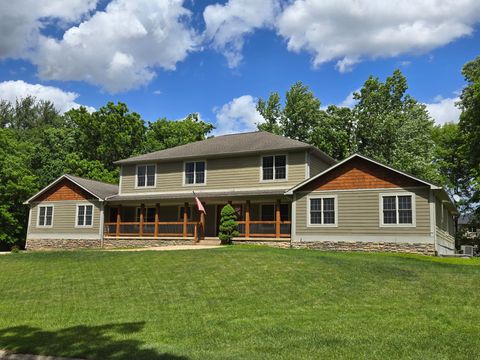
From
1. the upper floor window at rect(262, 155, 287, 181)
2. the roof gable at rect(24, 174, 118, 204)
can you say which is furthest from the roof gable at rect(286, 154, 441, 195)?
the roof gable at rect(24, 174, 118, 204)

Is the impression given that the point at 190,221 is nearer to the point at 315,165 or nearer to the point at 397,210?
the point at 315,165

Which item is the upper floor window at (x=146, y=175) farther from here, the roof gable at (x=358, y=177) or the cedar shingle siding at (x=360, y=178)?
the cedar shingle siding at (x=360, y=178)

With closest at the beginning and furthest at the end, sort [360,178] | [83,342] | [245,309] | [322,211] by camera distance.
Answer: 1. [83,342]
2. [245,309]
3. [360,178]
4. [322,211]

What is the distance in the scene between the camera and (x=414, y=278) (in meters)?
12.9

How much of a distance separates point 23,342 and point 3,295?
574 cm

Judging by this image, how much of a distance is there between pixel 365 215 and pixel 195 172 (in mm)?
11157

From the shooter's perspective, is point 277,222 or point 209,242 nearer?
point 277,222

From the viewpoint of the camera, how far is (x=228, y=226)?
985 inches

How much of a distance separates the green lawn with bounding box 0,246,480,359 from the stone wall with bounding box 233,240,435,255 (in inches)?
182

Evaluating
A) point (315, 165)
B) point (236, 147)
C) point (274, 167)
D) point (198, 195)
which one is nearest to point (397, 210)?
point (315, 165)

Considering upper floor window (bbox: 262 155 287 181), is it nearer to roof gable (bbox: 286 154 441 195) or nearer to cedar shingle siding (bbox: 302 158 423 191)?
roof gable (bbox: 286 154 441 195)

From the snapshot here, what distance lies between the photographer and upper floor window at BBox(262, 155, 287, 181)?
2591cm

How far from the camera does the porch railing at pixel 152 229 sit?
91.5 feet

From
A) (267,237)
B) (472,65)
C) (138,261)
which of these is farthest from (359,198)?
(472,65)
